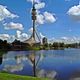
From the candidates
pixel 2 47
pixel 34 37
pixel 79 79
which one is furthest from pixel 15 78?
pixel 34 37

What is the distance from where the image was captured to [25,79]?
28203mm

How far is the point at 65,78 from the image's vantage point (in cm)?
3666

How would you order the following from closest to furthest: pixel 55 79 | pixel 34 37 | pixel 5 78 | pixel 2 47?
pixel 5 78 → pixel 55 79 → pixel 2 47 → pixel 34 37

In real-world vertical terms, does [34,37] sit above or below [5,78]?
above

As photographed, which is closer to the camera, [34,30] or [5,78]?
[5,78]

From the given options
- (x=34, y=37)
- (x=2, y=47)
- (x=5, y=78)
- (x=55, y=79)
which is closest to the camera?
(x=5, y=78)

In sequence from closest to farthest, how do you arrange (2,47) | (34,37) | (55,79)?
(55,79) < (2,47) < (34,37)

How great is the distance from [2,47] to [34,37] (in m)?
31.1

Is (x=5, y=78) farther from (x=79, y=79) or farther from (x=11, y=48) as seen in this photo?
(x=11, y=48)

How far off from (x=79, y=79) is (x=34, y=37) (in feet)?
508

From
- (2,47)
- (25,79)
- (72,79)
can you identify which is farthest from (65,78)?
(2,47)

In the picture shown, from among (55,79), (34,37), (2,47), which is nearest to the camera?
(55,79)

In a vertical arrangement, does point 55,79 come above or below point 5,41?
below

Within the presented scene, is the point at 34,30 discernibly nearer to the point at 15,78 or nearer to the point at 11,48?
the point at 11,48
